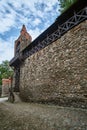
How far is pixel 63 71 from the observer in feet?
28.4

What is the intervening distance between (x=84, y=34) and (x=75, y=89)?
9.63ft

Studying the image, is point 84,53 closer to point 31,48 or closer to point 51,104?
point 51,104

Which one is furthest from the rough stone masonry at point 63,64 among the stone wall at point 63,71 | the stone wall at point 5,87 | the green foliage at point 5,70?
the green foliage at point 5,70

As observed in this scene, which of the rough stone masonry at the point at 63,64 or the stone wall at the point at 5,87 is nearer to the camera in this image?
the rough stone masonry at the point at 63,64

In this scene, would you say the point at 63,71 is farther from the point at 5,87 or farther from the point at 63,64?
the point at 5,87

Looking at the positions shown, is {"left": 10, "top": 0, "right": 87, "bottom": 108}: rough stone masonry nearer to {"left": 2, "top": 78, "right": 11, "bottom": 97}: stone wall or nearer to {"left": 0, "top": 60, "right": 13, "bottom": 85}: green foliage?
{"left": 2, "top": 78, "right": 11, "bottom": 97}: stone wall

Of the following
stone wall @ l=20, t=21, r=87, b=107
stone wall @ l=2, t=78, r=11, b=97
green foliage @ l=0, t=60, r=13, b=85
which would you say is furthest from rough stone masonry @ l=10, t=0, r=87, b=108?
green foliage @ l=0, t=60, r=13, b=85

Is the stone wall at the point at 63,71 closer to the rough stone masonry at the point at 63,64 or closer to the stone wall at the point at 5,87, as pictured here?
the rough stone masonry at the point at 63,64

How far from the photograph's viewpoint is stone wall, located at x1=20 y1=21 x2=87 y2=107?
739 centimetres

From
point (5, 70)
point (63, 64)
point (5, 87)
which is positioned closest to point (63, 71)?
point (63, 64)

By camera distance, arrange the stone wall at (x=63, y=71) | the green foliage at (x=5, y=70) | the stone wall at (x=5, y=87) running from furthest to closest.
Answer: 1. the green foliage at (x=5, y=70)
2. the stone wall at (x=5, y=87)
3. the stone wall at (x=63, y=71)

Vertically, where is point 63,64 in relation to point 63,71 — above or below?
above

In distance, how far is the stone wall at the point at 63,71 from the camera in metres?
7.39

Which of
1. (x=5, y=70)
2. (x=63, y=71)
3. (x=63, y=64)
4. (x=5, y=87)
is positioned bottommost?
(x=5, y=87)
